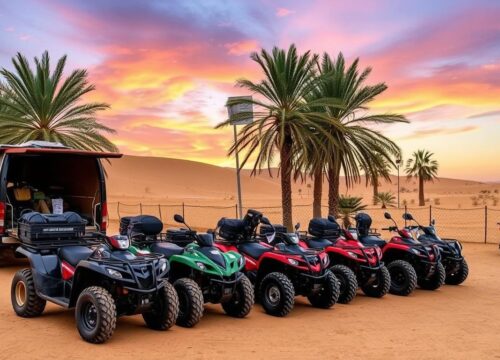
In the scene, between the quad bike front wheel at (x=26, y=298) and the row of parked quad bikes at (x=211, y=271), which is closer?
the row of parked quad bikes at (x=211, y=271)

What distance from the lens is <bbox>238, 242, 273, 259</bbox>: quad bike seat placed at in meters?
9.85

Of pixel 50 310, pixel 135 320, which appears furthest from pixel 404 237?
pixel 50 310

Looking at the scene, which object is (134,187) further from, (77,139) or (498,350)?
(498,350)

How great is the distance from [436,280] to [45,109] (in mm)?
16459

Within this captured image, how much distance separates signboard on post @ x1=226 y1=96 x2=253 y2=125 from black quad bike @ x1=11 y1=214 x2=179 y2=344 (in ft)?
31.3

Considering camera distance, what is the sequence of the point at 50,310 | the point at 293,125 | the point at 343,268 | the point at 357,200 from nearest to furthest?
1. the point at 50,310
2. the point at 343,268
3. the point at 293,125
4. the point at 357,200

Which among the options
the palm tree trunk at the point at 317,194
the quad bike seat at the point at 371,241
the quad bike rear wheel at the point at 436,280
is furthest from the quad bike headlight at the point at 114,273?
the palm tree trunk at the point at 317,194

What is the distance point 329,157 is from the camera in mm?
17906

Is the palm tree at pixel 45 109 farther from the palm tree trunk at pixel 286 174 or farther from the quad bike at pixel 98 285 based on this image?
the quad bike at pixel 98 285

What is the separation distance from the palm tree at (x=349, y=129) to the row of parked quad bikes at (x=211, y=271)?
6.56 m

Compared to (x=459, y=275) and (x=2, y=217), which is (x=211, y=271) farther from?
(x=459, y=275)

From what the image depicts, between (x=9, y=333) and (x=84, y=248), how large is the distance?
1.52m

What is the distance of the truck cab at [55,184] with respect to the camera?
1243 centimetres

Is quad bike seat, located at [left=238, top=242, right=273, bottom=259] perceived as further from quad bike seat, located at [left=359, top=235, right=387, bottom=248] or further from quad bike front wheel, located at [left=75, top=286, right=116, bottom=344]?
quad bike front wheel, located at [left=75, top=286, right=116, bottom=344]
